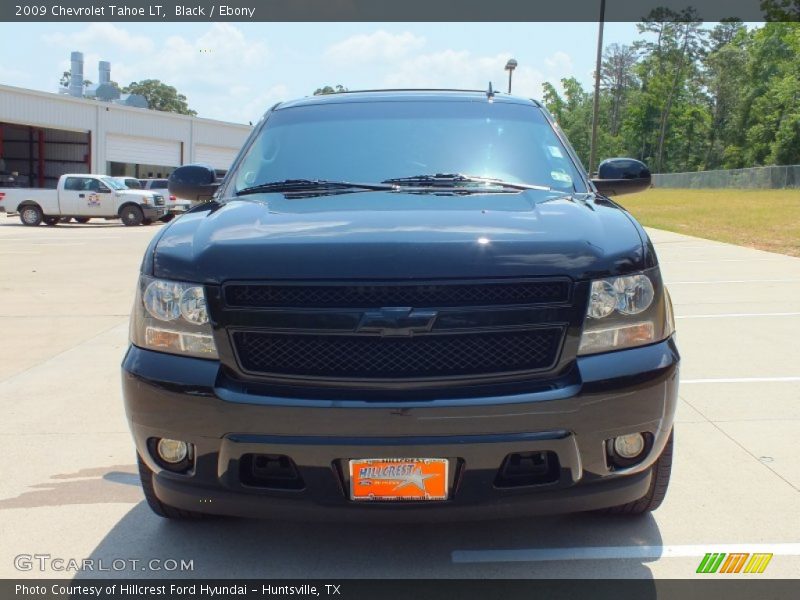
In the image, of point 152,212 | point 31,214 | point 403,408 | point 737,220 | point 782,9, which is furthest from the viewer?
point 782,9

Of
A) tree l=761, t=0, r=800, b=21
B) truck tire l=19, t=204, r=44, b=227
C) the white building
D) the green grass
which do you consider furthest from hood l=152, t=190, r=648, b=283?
tree l=761, t=0, r=800, b=21

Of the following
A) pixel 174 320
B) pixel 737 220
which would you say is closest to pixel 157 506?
pixel 174 320

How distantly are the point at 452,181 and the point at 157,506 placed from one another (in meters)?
1.86

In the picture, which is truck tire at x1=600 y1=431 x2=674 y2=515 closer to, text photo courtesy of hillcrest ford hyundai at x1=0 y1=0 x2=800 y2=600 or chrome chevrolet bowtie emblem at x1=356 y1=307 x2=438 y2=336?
text photo courtesy of hillcrest ford hyundai at x1=0 y1=0 x2=800 y2=600

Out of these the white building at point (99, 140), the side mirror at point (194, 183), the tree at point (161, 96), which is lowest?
the side mirror at point (194, 183)

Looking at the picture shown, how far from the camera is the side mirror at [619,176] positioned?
4598 mm

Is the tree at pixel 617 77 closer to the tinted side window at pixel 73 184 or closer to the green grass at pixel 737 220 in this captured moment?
the green grass at pixel 737 220

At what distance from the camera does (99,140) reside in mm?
44906

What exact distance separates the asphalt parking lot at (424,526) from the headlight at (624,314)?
0.88 metres

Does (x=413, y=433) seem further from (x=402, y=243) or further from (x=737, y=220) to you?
(x=737, y=220)

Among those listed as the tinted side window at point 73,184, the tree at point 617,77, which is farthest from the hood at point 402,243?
the tree at point 617,77

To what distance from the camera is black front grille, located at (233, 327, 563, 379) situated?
262cm

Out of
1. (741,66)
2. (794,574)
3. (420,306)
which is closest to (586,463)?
(420,306)

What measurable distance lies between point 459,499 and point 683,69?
311 ft
